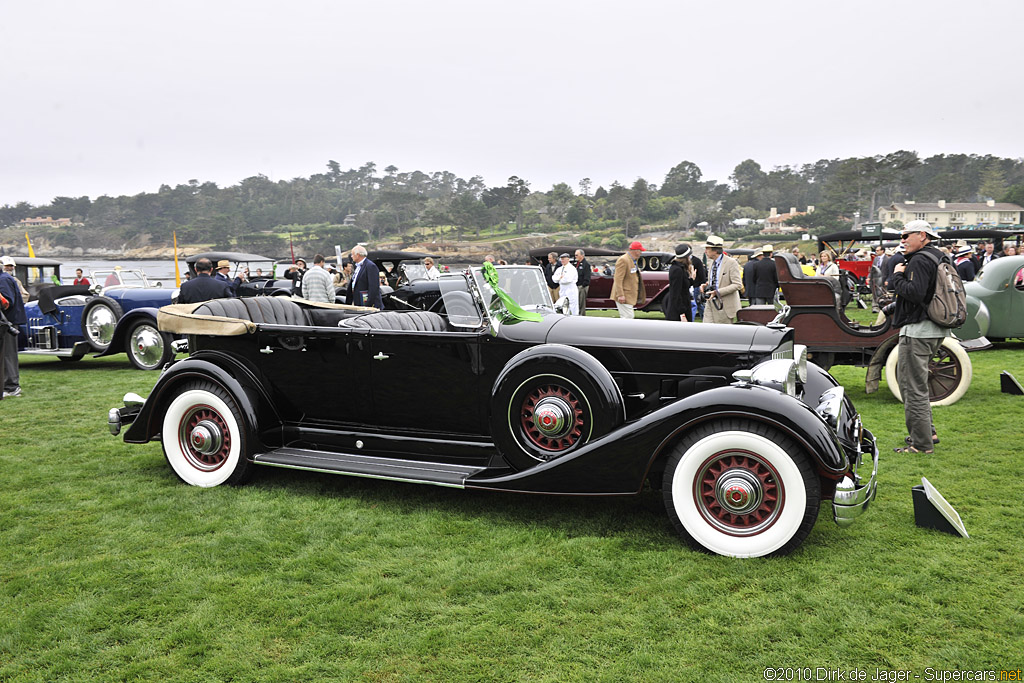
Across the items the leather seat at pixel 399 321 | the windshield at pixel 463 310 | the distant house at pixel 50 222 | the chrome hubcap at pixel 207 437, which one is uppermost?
the distant house at pixel 50 222

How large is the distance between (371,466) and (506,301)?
1420mm

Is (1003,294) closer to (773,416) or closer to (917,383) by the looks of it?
(917,383)

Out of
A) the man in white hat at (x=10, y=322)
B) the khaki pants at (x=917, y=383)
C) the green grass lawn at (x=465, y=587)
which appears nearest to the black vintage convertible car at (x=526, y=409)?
the green grass lawn at (x=465, y=587)

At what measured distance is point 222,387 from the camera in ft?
16.0

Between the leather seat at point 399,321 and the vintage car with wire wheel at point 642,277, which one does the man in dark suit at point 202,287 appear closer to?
the leather seat at point 399,321

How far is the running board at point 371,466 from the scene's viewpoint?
13.6ft

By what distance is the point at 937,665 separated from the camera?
2.54 meters

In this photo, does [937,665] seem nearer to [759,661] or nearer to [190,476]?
[759,661]

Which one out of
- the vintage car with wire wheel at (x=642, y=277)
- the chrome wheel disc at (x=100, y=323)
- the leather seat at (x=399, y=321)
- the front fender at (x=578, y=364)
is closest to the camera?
the front fender at (x=578, y=364)

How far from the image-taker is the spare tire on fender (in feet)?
12.8

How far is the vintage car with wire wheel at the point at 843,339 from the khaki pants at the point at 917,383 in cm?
193

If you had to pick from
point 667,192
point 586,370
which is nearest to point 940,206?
point 667,192

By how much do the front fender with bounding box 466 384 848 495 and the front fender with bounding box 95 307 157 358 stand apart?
8.70 m

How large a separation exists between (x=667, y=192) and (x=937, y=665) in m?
130
